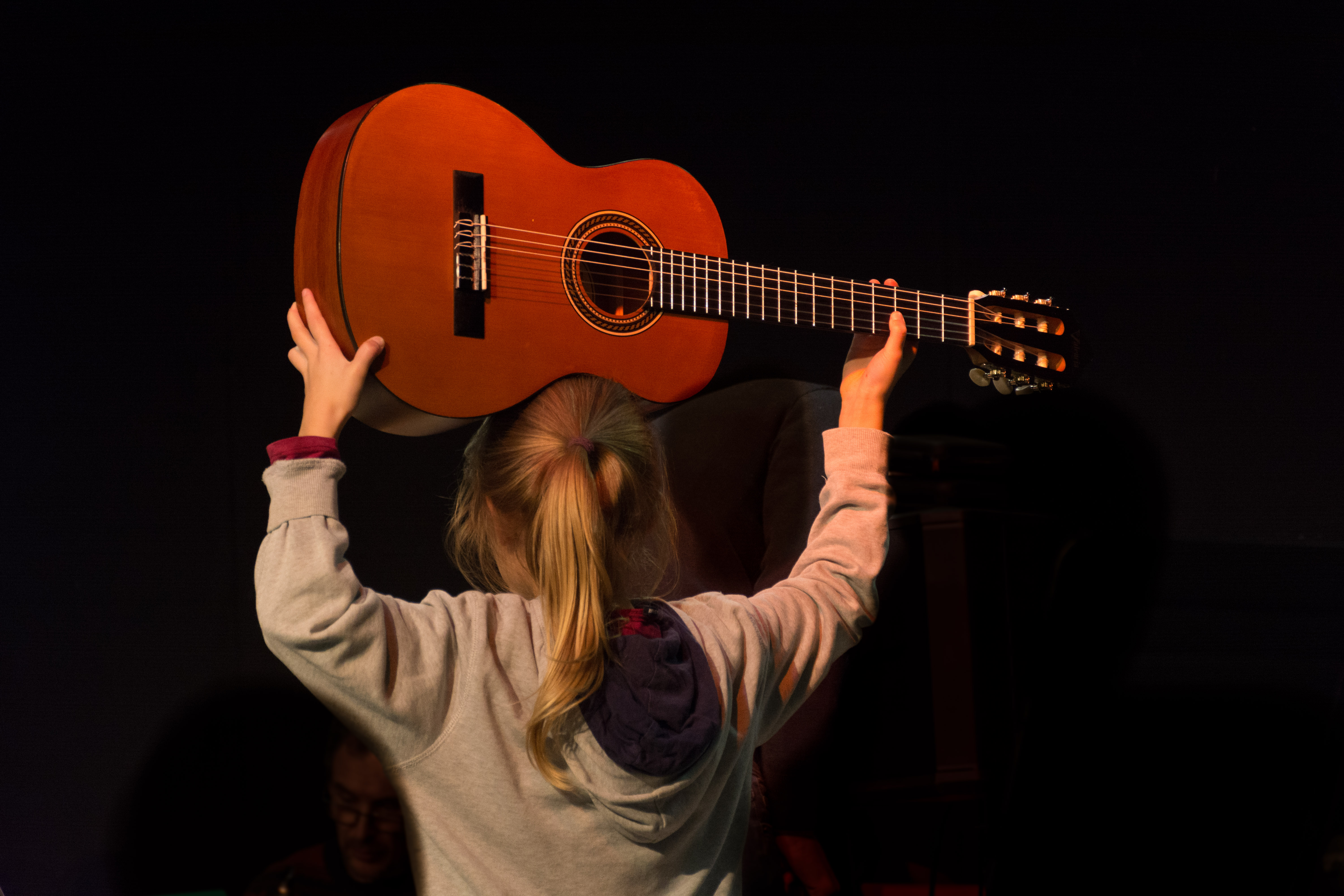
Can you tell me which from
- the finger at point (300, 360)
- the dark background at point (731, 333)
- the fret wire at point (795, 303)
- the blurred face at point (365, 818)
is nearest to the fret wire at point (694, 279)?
the fret wire at point (795, 303)

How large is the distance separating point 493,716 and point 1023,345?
98cm

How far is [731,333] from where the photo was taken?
6.93ft

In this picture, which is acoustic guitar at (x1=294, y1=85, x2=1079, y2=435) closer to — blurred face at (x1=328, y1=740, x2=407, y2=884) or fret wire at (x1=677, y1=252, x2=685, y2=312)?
fret wire at (x1=677, y1=252, x2=685, y2=312)

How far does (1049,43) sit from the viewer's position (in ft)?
7.66

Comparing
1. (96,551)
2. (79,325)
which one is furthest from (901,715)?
(79,325)

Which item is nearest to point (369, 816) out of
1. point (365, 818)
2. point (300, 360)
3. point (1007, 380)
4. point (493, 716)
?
point (365, 818)

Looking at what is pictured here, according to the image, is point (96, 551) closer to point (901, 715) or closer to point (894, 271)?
point (901, 715)

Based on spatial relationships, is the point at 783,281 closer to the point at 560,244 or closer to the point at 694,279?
the point at 694,279

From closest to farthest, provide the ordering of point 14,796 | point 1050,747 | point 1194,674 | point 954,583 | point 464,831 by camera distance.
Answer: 1. point 464,831
2. point 14,796
3. point 954,583
4. point 1050,747
5. point 1194,674

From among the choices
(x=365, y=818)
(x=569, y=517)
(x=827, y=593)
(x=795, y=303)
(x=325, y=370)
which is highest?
(x=795, y=303)

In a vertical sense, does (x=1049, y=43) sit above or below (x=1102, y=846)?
above

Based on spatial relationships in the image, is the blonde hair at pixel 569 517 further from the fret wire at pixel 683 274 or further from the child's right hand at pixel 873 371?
the child's right hand at pixel 873 371

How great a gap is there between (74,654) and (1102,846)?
2009 mm

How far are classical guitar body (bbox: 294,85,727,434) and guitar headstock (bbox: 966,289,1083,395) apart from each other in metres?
0.54
